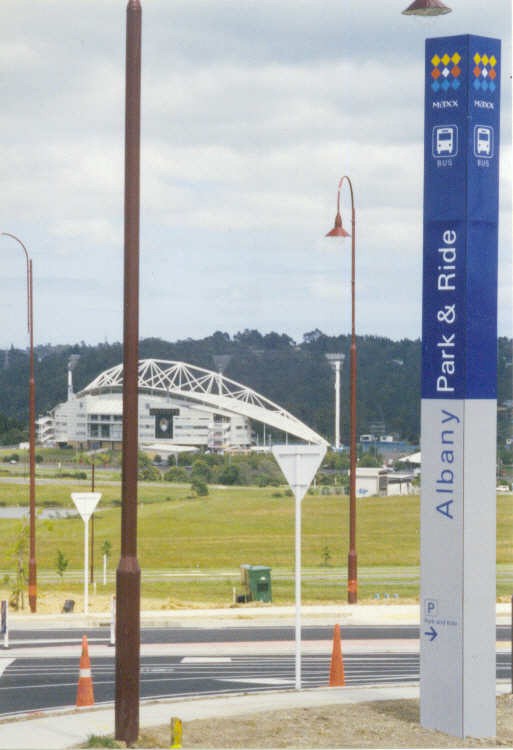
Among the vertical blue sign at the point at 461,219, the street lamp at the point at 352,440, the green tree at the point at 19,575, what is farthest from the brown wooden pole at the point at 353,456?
the vertical blue sign at the point at 461,219

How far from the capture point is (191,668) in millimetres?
21484

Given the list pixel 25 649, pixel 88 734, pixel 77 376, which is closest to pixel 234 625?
pixel 25 649

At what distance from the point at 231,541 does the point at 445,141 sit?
60.1m

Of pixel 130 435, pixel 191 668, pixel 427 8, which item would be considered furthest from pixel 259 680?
pixel 427 8

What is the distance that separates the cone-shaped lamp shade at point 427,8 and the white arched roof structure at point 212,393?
6074 inches

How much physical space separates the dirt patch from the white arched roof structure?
15284 cm

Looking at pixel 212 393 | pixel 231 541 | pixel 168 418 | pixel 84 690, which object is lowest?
pixel 231 541

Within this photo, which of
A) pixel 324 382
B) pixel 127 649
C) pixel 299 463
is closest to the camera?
pixel 127 649

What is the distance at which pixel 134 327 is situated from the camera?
1342cm

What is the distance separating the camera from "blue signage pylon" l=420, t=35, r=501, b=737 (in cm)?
1359

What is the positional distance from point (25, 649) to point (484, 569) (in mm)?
12961

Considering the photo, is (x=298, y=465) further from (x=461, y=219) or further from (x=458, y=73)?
(x=458, y=73)

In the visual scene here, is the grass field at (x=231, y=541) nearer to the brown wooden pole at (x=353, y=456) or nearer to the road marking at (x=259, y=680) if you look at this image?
the brown wooden pole at (x=353, y=456)

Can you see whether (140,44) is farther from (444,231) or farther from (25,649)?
(25,649)
